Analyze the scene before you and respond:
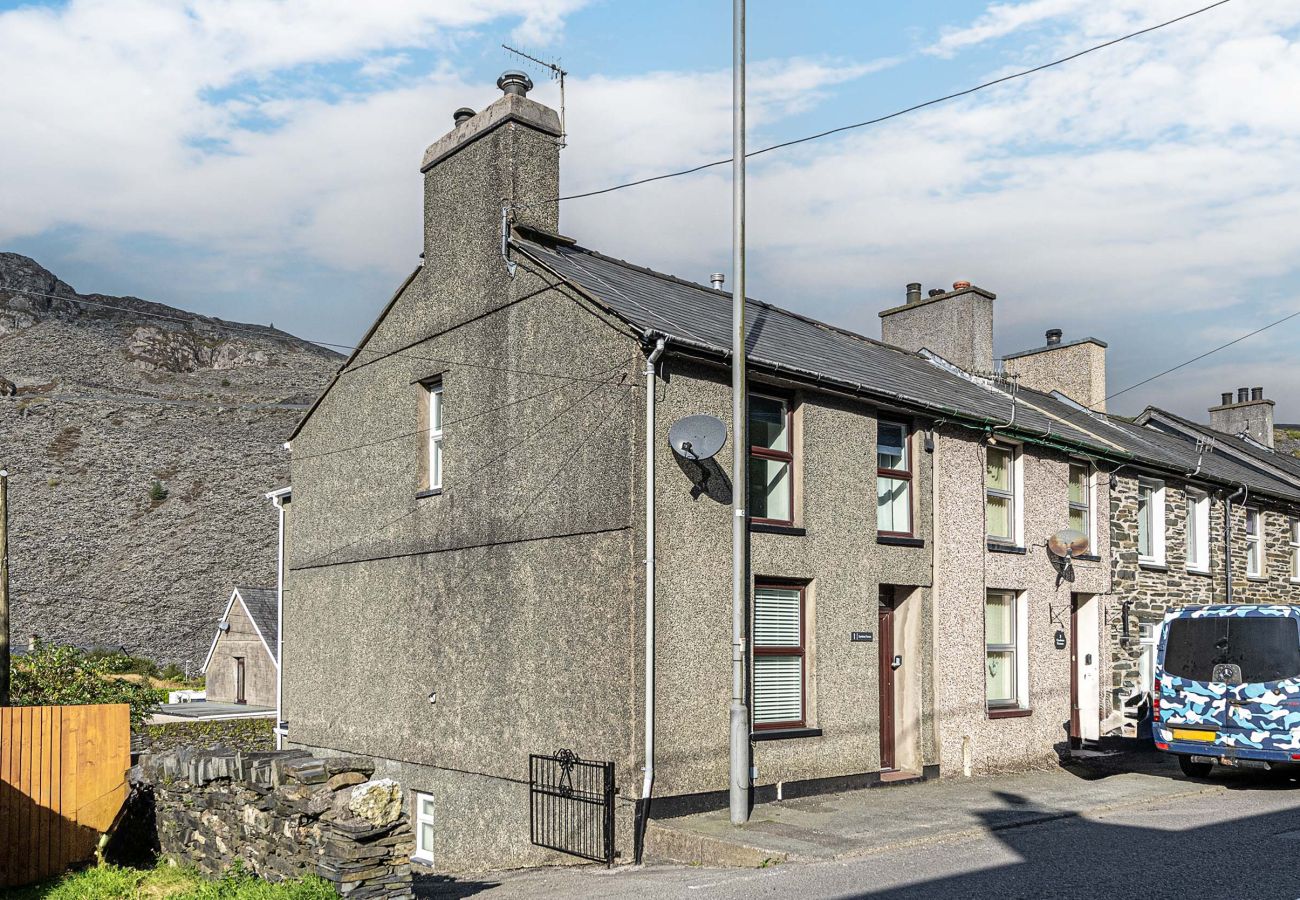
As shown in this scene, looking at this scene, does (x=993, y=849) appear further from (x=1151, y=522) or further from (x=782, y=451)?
(x=1151, y=522)

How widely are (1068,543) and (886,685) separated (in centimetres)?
445

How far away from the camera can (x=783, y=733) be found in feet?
39.9

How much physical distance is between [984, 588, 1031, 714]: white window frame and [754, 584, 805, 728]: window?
443 cm

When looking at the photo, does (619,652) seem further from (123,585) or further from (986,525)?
(123,585)

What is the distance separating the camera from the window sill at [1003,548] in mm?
15712

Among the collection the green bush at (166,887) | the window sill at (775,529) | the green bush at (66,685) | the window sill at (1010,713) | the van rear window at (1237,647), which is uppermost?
the window sill at (775,529)

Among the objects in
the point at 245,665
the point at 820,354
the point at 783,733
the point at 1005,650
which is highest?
the point at 820,354

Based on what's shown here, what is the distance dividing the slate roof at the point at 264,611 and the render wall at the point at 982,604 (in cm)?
2932

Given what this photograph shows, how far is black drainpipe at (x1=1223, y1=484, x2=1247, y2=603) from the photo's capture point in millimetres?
21691

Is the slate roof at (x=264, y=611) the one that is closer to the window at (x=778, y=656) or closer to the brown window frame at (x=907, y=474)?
the brown window frame at (x=907, y=474)

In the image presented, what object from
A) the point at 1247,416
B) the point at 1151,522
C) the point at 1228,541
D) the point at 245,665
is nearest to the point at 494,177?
the point at 1151,522

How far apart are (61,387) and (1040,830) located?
106 meters


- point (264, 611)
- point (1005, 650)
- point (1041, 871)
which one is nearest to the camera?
point (1041, 871)

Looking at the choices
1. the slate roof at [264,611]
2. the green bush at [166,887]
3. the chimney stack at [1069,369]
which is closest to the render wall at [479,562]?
the green bush at [166,887]
